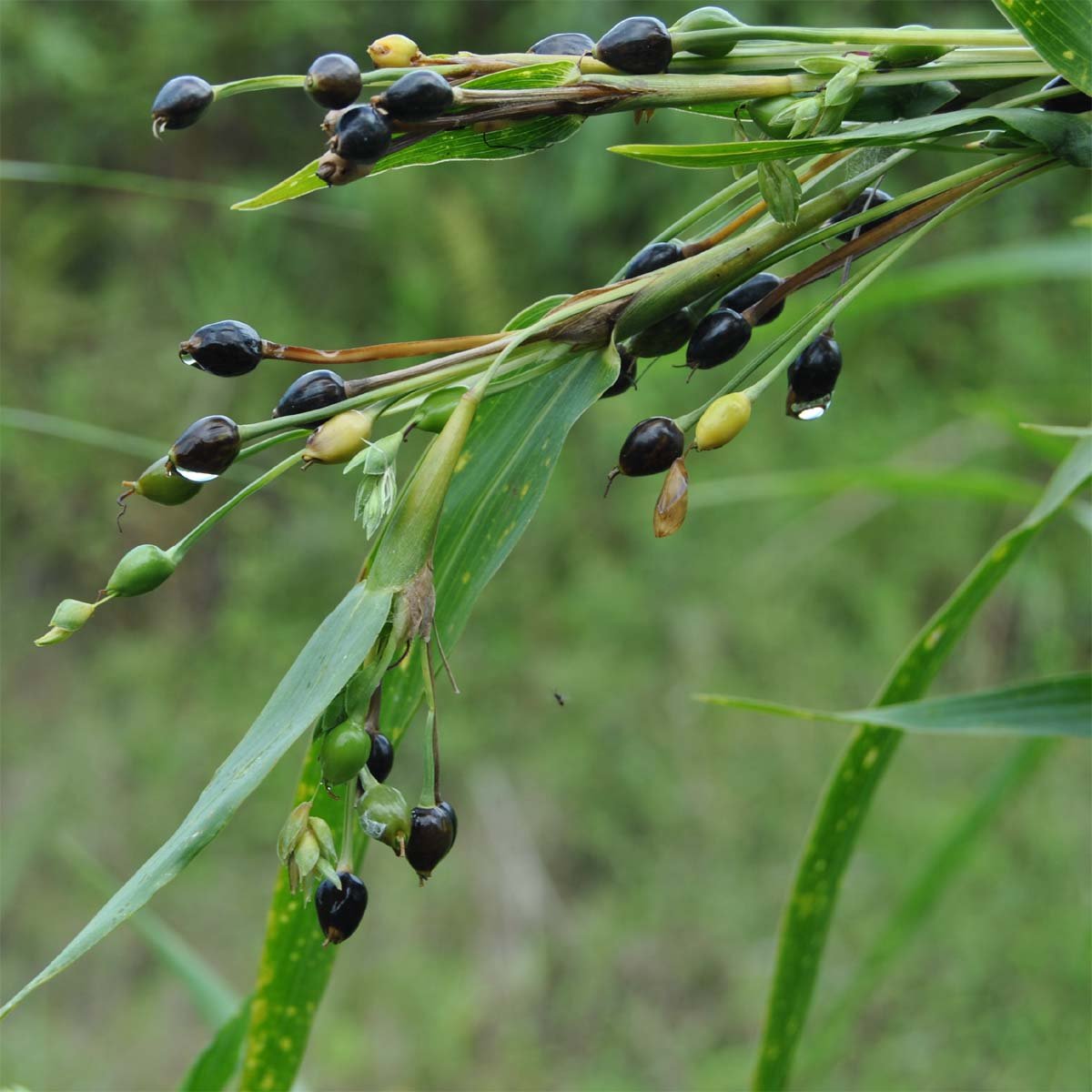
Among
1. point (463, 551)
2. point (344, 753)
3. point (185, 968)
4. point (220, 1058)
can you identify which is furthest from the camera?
point (185, 968)

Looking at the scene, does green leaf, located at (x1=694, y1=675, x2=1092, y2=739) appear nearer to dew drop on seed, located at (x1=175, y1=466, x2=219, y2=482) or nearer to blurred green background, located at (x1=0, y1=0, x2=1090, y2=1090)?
dew drop on seed, located at (x1=175, y1=466, x2=219, y2=482)

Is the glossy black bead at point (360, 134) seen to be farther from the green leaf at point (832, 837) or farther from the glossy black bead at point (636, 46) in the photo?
the green leaf at point (832, 837)

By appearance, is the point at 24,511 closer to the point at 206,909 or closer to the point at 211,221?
the point at 211,221

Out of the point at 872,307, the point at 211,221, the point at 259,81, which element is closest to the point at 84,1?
the point at 211,221

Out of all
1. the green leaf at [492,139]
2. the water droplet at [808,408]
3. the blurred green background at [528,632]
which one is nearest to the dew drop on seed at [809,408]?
the water droplet at [808,408]

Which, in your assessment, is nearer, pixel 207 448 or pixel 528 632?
pixel 207 448

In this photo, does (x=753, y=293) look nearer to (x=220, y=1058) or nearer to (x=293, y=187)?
(x=293, y=187)

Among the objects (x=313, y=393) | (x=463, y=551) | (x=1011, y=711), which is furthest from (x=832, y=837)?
(x=313, y=393)
